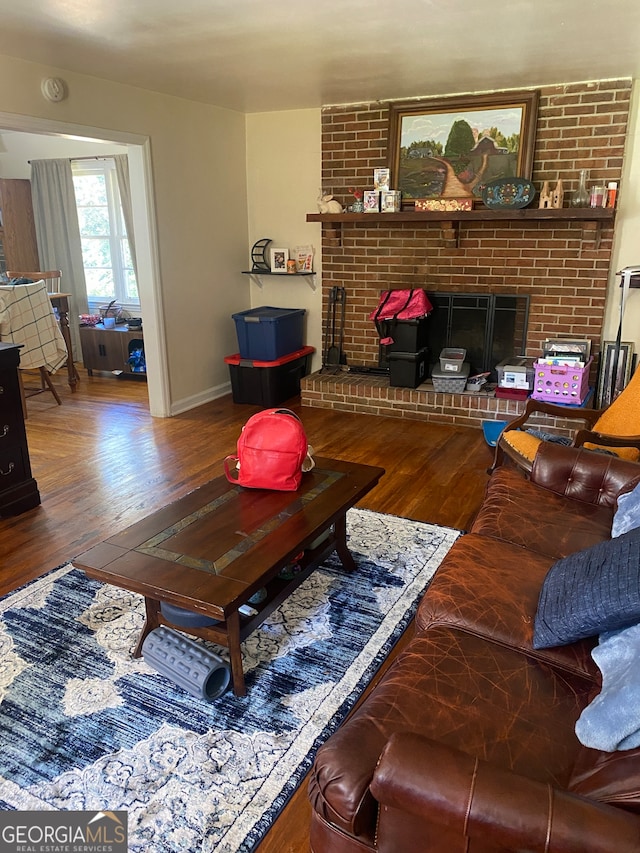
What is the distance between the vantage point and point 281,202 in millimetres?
5395

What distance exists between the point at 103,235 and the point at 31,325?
2.42m

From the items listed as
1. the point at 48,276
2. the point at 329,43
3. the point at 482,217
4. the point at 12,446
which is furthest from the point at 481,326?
the point at 48,276

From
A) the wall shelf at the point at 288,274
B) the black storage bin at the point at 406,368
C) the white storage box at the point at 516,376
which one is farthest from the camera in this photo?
the wall shelf at the point at 288,274

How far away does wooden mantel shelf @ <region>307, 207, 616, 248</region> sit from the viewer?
411 centimetres

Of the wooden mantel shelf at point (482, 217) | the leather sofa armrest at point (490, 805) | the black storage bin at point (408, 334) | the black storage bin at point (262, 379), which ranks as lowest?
the black storage bin at point (262, 379)

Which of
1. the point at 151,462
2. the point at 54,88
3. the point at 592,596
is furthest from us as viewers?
the point at 151,462

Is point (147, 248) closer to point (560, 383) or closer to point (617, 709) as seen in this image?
point (560, 383)

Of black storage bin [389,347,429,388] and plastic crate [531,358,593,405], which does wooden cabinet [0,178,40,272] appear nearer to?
black storage bin [389,347,429,388]

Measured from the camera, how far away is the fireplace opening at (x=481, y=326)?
4730mm

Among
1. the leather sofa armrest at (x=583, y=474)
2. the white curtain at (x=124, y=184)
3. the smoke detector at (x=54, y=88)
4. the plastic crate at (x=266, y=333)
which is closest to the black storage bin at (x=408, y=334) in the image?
the plastic crate at (x=266, y=333)

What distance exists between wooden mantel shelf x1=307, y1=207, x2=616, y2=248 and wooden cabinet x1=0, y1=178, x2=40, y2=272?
134 inches

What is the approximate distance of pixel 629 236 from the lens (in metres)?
4.30

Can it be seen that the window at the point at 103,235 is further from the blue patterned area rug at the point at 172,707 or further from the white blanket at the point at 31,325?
the blue patterned area rug at the point at 172,707

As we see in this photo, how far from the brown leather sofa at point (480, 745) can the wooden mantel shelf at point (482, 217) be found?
9.29 ft
